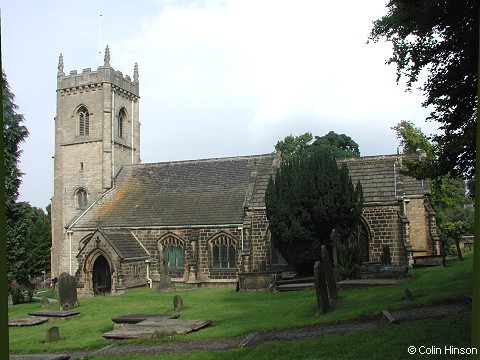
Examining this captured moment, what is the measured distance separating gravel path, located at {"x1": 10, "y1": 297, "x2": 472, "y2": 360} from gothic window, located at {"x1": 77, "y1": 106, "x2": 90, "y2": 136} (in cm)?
2863

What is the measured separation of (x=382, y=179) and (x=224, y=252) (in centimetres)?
1007

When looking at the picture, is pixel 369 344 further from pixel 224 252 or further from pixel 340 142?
pixel 340 142

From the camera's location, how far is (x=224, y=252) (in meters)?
28.6

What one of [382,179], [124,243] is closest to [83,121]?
[124,243]

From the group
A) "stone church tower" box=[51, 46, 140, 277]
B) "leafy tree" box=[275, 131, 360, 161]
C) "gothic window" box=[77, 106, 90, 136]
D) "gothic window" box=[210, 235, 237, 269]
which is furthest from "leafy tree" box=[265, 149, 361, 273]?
"leafy tree" box=[275, 131, 360, 161]

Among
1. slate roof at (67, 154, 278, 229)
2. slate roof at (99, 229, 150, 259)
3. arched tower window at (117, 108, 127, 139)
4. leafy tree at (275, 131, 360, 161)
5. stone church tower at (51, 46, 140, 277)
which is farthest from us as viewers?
leafy tree at (275, 131, 360, 161)

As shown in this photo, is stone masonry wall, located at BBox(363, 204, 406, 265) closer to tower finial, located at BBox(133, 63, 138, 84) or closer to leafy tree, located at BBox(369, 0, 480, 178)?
leafy tree, located at BBox(369, 0, 480, 178)

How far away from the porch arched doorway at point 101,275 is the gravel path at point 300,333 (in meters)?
17.7

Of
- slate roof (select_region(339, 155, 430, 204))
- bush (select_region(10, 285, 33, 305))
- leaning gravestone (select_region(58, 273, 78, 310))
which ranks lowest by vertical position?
bush (select_region(10, 285, 33, 305))

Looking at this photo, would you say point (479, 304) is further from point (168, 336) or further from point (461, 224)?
point (461, 224)

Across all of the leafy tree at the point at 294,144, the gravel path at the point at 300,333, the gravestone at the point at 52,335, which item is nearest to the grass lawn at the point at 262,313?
the gravestone at the point at 52,335

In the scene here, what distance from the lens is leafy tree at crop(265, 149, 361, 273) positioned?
22078 millimetres

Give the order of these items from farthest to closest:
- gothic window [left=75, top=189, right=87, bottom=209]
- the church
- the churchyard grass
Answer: gothic window [left=75, top=189, right=87, bottom=209]
the church
the churchyard grass

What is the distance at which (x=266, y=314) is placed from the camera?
1403cm
